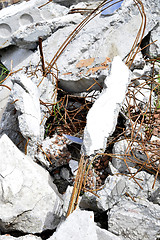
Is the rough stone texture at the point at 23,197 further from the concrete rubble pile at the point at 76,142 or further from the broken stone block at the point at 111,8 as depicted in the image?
the broken stone block at the point at 111,8

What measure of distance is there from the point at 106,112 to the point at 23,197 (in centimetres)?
95

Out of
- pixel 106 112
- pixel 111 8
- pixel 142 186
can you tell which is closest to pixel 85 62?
pixel 106 112

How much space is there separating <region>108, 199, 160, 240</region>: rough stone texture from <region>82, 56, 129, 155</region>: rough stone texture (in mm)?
482

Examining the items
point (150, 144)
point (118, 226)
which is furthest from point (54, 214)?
point (150, 144)

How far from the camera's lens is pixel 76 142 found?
2420 millimetres

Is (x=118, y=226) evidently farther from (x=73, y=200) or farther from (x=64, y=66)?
(x=64, y=66)

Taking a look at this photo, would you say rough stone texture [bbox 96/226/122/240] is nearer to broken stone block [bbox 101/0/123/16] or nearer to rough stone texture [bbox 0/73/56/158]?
rough stone texture [bbox 0/73/56/158]

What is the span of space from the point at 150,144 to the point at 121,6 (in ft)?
6.70

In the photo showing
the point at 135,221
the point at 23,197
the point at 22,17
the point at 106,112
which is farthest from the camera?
the point at 22,17

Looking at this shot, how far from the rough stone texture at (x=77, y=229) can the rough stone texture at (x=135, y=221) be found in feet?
1.20

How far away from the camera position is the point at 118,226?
1896 millimetres

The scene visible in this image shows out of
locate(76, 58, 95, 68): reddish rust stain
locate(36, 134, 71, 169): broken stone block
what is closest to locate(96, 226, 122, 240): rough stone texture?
locate(36, 134, 71, 169): broken stone block

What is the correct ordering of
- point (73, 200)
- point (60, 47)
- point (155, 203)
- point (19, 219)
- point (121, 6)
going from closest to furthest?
point (73, 200) < point (19, 219) < point (155, 203) < point (60, 47) < point (121, 6)

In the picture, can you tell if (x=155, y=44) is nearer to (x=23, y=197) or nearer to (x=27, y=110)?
(x=27, y=110)
